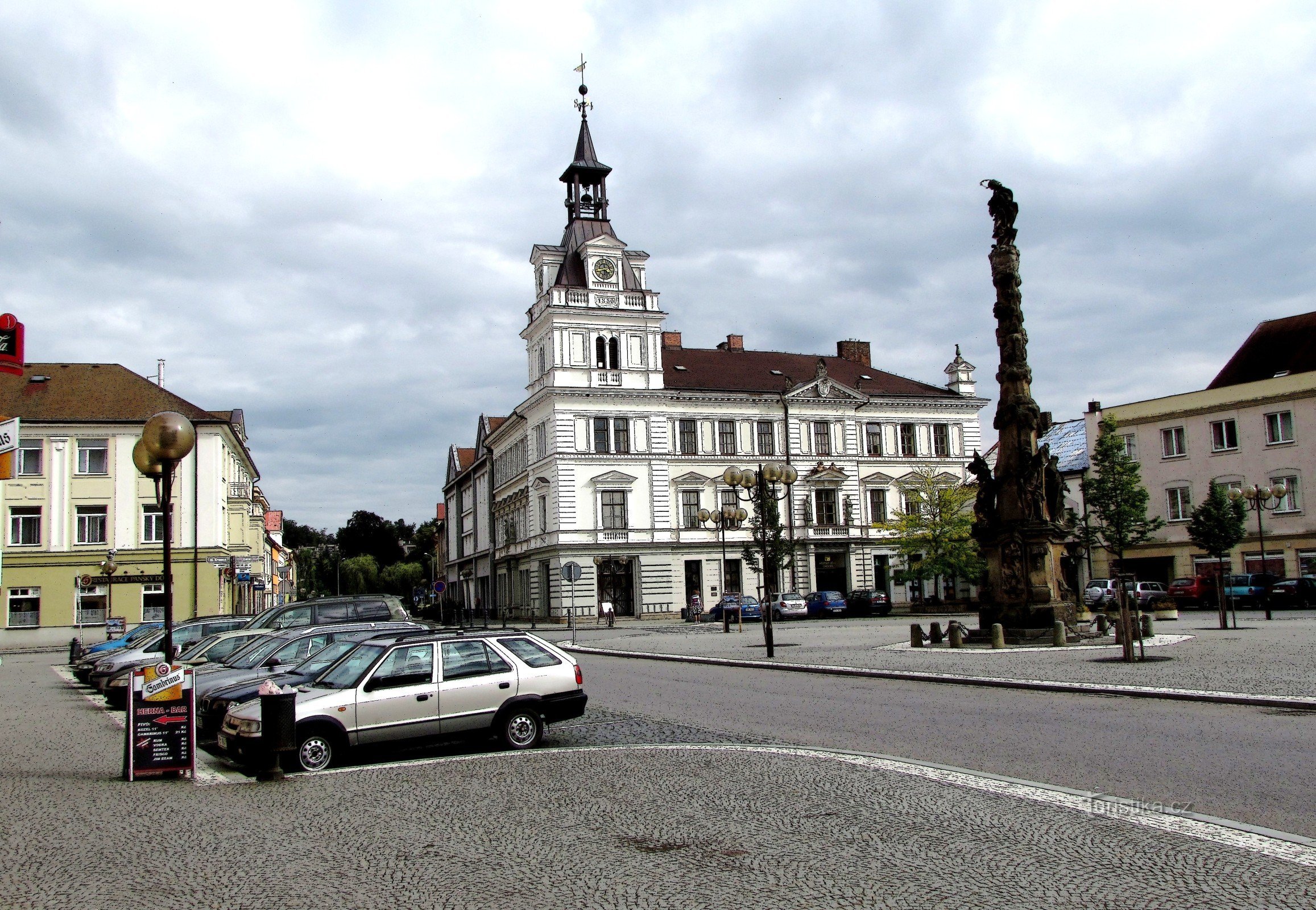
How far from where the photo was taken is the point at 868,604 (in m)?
55.6

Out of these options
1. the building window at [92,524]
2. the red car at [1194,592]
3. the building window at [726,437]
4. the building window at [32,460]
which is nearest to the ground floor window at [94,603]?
the building window at [92,524]

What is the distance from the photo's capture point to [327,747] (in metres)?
11.4

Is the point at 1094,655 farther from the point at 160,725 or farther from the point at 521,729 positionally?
the point at 160,725

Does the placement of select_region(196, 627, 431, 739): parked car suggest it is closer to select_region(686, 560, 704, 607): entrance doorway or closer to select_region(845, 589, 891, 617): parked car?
select_region(845, 589, 891, 617): parked car

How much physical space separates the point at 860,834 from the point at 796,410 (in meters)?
60.0

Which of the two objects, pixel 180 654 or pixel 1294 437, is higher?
pixel 1294 437

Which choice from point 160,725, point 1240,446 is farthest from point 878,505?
point 160,725

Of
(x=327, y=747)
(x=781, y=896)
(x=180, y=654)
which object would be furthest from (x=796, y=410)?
(x=781, y=896)

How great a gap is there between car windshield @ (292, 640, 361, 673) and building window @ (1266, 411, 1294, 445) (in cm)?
5246

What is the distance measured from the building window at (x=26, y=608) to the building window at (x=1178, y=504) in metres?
55.8

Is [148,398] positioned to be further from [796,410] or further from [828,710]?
[828,710]

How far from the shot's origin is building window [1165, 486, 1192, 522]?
58688 millimetres

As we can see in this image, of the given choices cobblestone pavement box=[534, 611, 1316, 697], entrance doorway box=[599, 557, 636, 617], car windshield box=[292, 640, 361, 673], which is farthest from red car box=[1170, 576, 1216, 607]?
car windshield box=[292, 640, 361, 673]

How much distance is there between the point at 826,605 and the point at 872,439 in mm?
16726
